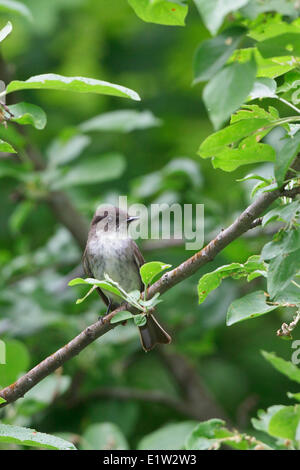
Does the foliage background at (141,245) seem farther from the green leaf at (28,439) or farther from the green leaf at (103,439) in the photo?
the green leaf at (28,439)

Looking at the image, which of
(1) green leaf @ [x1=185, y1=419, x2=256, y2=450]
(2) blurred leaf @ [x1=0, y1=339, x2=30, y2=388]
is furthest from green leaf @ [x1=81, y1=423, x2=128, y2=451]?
(1) green leaf @ [x1=185, y1=419, x2=256, y2=450]

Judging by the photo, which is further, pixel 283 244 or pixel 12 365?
pixel 12 365

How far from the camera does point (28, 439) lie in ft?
7.20

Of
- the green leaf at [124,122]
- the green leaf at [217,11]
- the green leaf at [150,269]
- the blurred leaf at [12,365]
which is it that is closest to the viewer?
the green leaf at [217,11]

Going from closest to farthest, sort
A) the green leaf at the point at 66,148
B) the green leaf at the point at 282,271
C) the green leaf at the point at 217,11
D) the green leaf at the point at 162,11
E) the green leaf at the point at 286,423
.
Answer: the green leaf at the point at 217,11 < the green leaf at the point at 162,11 < the green leaf at the point at 282,271 < the green leaf at the point at 286,423 < the green leaf at the point at 66,148

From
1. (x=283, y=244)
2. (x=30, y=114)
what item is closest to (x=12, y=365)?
(x=30, y=114)

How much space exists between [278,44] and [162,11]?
12.3 inches

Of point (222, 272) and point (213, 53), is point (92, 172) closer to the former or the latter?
point (222, 272)

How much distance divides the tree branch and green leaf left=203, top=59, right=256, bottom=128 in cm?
55

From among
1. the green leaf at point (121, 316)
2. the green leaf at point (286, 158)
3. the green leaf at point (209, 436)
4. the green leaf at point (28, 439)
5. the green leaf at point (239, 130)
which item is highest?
the green leaf at point (239, 130)

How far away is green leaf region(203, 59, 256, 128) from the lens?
4.79 ft

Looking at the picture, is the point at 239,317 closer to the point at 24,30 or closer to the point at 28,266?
the point at 28,266

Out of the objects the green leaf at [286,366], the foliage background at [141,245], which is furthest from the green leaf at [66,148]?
the green leaf at [286,366]

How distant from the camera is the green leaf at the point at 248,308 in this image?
218 centimetres
